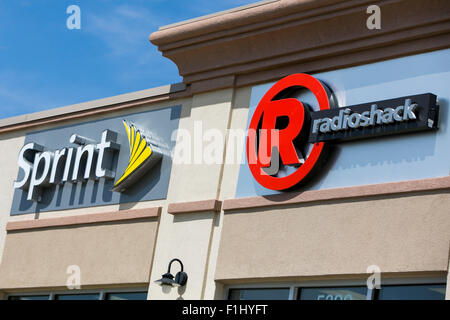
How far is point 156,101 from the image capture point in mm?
15164

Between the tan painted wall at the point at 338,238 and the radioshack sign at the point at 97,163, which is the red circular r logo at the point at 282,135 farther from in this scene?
the radioshack sign at the point at 97,163

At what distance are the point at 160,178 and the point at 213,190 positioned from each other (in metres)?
1.50

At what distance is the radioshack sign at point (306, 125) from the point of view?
11.3 m

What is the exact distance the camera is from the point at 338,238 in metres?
11.6

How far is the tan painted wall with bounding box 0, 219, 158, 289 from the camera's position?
14211mm

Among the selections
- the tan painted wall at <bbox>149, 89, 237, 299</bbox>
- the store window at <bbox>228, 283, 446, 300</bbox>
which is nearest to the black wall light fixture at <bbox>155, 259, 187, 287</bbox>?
the tan painted wall at <bbox>149, 89, 237, 299</bbox>

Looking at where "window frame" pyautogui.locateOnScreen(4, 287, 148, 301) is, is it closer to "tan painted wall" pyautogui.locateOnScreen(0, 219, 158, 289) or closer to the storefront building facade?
the storefront building facade

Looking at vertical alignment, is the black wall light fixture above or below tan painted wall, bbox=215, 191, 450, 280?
below

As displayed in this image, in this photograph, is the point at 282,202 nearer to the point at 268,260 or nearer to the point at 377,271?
the point at 268,260

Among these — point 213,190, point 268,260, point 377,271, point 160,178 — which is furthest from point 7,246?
point 377,271

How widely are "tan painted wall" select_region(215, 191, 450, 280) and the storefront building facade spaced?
0.07 feet

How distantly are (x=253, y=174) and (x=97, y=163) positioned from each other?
378cm

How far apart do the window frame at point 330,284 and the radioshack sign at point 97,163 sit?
2700 millimetres

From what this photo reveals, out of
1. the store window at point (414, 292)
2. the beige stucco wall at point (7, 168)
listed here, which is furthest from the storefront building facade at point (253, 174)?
the beige stucco wall at point (7, 168)
